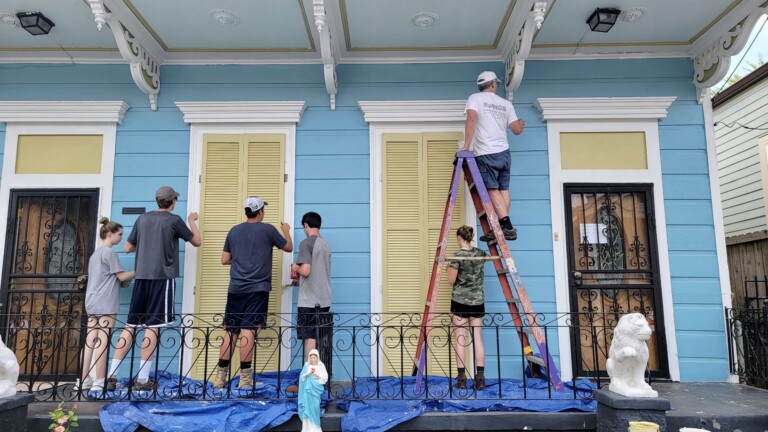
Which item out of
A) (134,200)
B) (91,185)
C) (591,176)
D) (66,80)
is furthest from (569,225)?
(66,80)

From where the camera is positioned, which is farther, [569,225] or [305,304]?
[569,225]

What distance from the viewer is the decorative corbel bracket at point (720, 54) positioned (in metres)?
4.61

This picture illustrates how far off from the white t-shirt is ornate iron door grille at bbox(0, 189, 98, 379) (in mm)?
3739

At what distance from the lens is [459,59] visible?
5.37 meters

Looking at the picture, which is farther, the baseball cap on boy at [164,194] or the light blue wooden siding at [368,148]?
the light blue wooden siding at [368,148]

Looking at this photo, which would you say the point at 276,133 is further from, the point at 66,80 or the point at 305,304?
the point at 66,80

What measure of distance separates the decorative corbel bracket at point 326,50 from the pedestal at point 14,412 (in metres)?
3.43

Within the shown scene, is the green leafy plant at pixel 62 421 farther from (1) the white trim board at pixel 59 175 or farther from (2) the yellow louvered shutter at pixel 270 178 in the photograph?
(1) the white trim board at pixel 59 175

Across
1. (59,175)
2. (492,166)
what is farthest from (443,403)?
(59,175)

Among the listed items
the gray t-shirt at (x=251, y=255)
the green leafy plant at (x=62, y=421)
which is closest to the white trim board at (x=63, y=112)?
the gray t-shirt at (x=251, y=255)

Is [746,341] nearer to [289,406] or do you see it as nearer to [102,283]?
[289,406]

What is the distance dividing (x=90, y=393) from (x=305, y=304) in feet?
5.65

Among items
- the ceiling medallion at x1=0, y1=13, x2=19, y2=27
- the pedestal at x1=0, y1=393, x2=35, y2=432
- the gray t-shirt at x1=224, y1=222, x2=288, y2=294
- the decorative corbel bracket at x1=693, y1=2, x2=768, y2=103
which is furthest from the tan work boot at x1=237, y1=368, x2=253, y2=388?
the decorative corbel bracket at x1=693, y1=2, x2=768, y2=103

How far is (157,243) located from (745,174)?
802 centimetres
